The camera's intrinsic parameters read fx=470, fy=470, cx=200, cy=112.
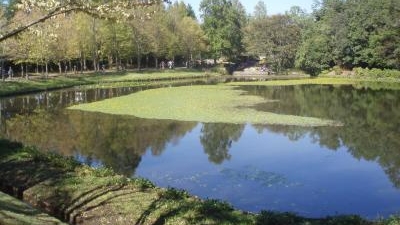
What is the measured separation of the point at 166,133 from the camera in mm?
27359

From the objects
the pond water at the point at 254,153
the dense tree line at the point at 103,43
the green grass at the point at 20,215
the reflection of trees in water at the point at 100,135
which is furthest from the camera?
the dense tree line at the point at 103,43

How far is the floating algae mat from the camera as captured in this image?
31.0 m

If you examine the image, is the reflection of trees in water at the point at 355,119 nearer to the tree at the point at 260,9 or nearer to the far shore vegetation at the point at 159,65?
the far shore vegetation at the point at 159,65

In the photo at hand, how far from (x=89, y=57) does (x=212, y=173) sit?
62.6 m

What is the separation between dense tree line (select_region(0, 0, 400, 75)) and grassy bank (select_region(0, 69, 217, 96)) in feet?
11.4

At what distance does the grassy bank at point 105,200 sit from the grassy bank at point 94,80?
35.7 m

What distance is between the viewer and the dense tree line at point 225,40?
66875mm

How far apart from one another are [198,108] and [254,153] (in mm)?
13694

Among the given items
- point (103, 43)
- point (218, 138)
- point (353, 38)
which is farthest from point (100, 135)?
point (353, 38)

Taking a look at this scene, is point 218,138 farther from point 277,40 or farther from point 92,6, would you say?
point 277,40

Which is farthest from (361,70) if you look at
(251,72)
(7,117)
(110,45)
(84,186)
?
(84,186)

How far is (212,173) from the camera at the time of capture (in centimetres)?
1938

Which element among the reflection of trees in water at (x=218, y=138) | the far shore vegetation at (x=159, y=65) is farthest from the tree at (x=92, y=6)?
the reflection of trees in water at (x=218, y=138)

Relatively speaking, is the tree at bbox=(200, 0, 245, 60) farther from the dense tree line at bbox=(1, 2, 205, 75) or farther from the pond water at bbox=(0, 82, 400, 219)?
the pond water at bbox=(0, 82, 400, 219)
